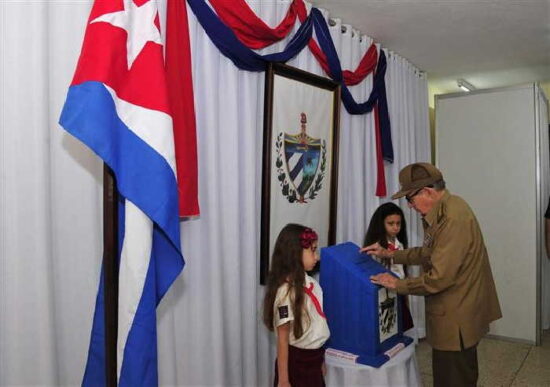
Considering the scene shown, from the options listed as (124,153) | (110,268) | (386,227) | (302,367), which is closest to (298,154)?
(386,227)

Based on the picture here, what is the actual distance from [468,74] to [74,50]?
14.7 ft

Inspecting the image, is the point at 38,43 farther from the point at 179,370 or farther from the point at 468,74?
the point at 468,74

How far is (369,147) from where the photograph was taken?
371 cm

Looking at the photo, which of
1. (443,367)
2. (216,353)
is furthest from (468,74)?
(216,353)

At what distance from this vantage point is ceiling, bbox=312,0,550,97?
3.12 meters

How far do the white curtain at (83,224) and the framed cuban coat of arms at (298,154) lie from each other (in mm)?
72

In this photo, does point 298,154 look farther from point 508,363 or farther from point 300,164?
point 508,363

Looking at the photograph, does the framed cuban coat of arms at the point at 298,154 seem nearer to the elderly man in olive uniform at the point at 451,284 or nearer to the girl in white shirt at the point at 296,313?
the girl in white shirt at the point at 296,313

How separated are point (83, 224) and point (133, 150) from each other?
16.6 inches

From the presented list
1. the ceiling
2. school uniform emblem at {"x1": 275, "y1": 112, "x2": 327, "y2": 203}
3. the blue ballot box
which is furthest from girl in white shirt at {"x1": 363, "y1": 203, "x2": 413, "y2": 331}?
the ceiling

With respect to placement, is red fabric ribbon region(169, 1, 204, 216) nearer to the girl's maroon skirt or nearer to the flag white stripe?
the flag white stripe

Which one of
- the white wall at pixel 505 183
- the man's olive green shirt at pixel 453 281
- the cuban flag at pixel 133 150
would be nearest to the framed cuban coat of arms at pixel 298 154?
the man's olive green shirt at pixel 453 281

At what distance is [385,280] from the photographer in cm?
210

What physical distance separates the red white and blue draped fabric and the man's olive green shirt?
1227mm
